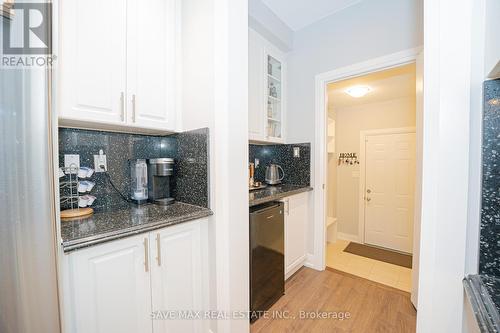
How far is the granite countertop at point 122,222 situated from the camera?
84 centimetres

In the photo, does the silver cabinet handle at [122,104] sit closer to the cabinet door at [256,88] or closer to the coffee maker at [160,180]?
the coffee maker at [160,180]

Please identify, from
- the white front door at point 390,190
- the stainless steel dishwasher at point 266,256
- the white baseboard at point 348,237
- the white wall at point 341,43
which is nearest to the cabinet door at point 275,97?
the white wall at point 341,43

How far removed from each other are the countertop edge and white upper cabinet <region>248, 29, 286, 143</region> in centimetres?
113

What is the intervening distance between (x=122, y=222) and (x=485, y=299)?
4.86 ft

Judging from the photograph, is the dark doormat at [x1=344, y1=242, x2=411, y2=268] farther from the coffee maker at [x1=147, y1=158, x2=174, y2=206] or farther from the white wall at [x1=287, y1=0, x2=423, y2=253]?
the coffee maker at [x1=147, y1=158, x2=174, y2=206]

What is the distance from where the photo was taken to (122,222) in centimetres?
106

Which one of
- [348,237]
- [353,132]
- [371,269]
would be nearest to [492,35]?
[371,269]

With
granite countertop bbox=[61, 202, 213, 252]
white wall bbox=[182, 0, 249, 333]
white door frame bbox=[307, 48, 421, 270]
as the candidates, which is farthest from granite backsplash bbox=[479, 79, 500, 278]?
white door frame bbox=[307, 48, 421, 270]

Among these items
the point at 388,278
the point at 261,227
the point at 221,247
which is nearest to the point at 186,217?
the point at 221,247

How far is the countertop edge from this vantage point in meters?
0.79

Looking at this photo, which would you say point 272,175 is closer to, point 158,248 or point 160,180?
point 160,180

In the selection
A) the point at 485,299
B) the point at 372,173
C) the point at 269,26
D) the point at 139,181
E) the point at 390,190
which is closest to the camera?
the point at 485,299

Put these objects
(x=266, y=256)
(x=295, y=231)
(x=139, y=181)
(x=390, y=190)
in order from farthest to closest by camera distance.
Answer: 1. (x=390, y=190)
2. (x=295, y=231)
3. (x=266, y=256)
4. (x=139, y=181)

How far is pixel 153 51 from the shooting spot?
130 centimetres
